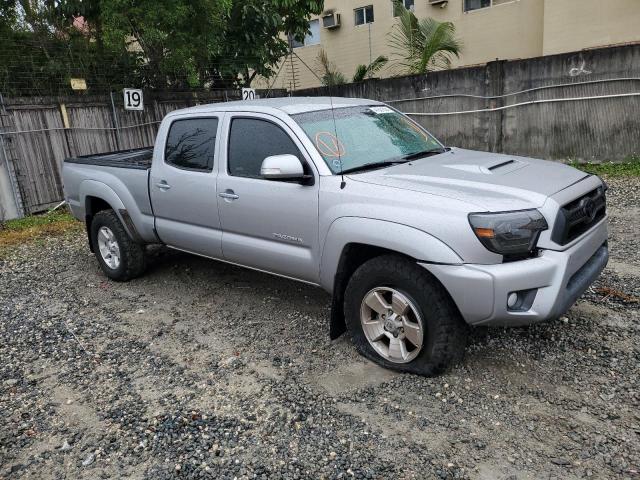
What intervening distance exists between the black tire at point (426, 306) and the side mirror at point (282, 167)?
0.80 m

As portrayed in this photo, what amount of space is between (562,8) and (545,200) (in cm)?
1329

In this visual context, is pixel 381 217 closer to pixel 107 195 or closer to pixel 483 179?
pixel 483 179

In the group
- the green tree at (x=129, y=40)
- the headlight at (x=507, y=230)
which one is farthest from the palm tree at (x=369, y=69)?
the headlight at (x=507, y=230)

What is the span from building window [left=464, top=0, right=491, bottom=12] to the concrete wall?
6.43 meters

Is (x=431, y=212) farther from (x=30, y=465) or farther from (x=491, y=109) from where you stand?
(x=491, y=109)

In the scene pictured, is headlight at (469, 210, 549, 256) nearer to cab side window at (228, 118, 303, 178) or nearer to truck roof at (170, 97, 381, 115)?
cab side window at (228, 118, 303, 178)

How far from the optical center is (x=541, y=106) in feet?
32.5

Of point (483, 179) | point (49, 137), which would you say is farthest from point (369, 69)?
point (483, 179)

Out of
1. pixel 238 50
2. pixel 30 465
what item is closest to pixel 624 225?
pixel 30 465

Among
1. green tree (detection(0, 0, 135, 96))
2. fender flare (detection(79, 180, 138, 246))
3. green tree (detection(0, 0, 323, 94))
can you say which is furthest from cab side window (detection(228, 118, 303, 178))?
green tree (detection(0, 0, 135, 96))

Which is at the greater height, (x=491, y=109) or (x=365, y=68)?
(x=365, y=68)

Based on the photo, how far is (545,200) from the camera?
3033mm

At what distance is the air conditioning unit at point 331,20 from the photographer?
1967 centimetres

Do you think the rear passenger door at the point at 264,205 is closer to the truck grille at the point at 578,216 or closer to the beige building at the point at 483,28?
the truck grille at the point at 578,216
